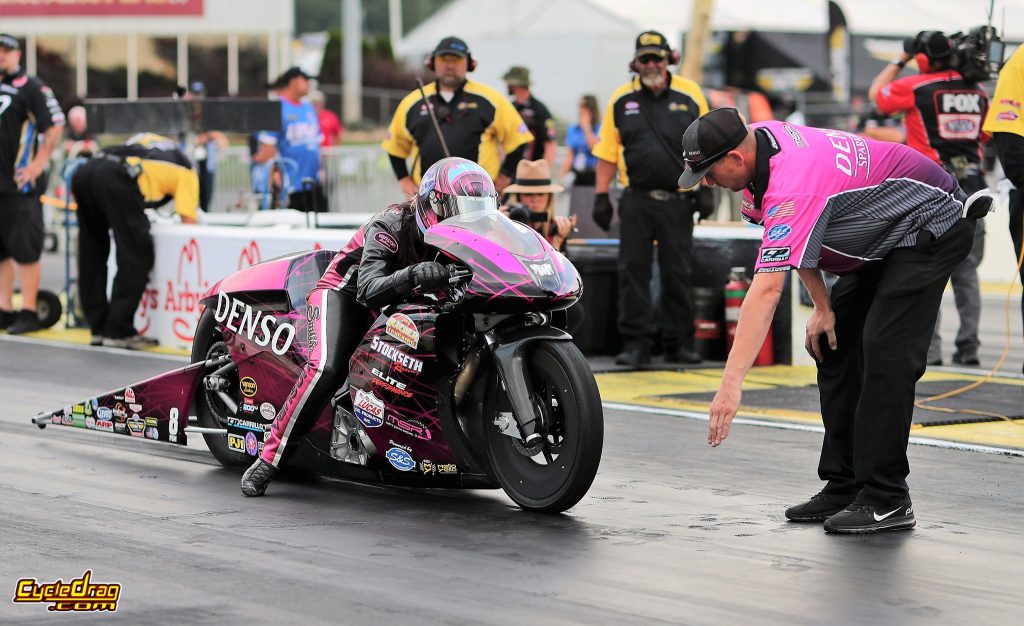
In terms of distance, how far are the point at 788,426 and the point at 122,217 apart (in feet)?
20.0

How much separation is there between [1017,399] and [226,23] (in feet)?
118

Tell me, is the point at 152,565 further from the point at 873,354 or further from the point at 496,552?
the point at 873,354

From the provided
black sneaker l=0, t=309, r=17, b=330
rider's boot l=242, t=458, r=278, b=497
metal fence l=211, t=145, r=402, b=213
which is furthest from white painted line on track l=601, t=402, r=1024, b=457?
metal fence l=211, t=145, r=402, b=213

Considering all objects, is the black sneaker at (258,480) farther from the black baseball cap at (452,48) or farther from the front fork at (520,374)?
the black baseball cap at (452,48)

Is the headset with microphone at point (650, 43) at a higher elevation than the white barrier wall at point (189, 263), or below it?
higher

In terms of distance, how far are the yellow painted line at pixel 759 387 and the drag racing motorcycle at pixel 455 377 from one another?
10.1ft

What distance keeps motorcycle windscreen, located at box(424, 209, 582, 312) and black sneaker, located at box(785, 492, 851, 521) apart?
123 cm

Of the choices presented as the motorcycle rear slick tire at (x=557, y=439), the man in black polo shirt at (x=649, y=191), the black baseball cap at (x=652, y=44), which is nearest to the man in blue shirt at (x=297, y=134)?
the man in black polo shirt at (x=649, y=191)

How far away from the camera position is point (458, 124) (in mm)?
12180

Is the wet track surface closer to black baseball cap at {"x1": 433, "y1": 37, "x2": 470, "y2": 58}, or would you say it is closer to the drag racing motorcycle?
the drag racing motorcycle

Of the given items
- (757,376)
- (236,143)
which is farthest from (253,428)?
(236,143)

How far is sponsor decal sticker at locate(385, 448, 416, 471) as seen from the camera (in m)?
7.09

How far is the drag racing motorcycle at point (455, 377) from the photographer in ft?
21.7

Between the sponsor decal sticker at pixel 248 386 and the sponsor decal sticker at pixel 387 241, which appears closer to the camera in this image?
the sponsor decal sticker at pixel 387 241
